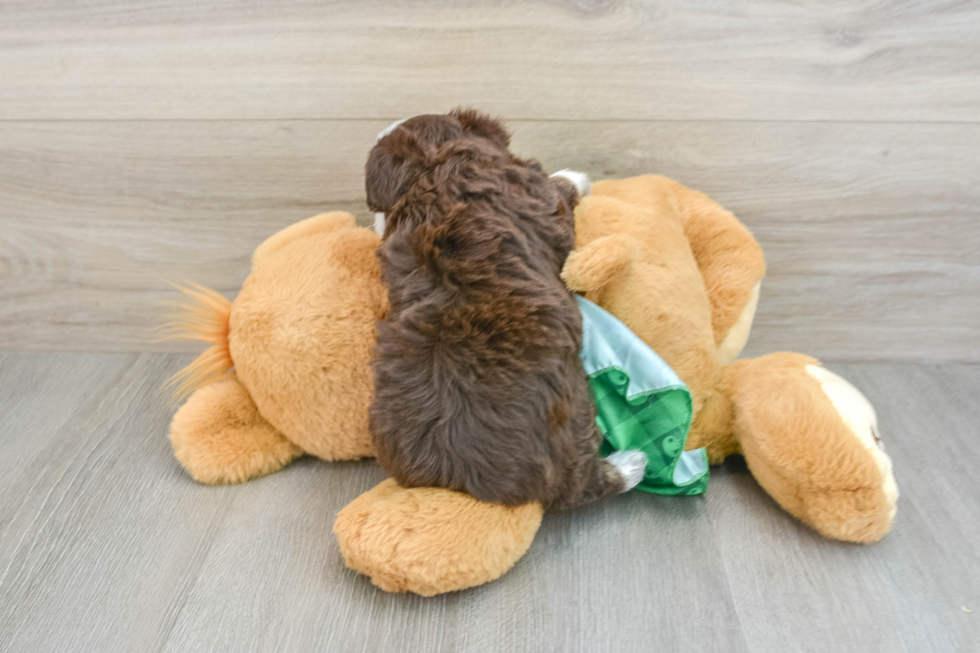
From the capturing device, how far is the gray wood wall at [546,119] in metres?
0.75

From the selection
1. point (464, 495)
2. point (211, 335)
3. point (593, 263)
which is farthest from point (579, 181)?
point (211, 335)

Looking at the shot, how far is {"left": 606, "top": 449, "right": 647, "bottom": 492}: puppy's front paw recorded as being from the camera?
65 centimetres

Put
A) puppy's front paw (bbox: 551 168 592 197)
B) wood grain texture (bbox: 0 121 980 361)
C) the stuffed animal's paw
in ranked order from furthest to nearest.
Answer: wood grain texture (bbox: 0 121 980 361) → puppy's front paw (bbox: 551 168 592 197) → the stuffed animal's paw

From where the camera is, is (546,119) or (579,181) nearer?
(579,181)

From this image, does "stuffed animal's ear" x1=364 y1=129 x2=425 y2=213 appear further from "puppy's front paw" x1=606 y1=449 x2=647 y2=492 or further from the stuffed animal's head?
"puppy's front paw" x1=606 y1=449 x2=647 y2=492

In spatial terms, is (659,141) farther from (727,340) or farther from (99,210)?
(99,210)

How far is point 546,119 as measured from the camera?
795mm

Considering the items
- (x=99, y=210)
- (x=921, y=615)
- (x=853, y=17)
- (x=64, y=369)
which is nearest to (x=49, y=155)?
(x=99, y=210)

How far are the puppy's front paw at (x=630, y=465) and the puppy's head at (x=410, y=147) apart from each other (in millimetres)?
321

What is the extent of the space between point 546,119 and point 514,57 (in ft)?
0.26

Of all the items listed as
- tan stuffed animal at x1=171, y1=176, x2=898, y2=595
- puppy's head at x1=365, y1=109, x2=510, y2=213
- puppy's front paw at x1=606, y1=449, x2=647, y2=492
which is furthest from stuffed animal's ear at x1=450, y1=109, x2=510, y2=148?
puppy's front paw at x1=606, y1=449, x2=647, y2=492

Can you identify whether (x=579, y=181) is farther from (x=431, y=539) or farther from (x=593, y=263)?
(x=431, y=539)

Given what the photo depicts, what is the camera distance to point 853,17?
0.74 meters

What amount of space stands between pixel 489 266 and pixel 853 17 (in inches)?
21.0
